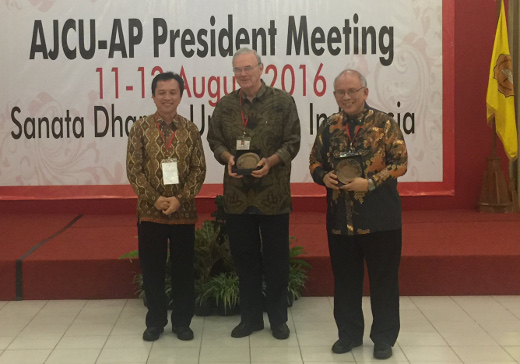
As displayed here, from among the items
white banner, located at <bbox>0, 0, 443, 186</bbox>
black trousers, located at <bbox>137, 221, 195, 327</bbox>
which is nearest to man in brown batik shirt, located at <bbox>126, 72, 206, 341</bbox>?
black trousers, located at <bbox>137, 221, 195, 327</bbox>

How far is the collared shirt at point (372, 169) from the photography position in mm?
2979

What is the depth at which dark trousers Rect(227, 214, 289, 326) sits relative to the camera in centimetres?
337

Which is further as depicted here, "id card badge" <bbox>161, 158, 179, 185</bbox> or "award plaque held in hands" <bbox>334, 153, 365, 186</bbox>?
→ "id card badge" <bbox>161, 158, 179, 185</bbox>

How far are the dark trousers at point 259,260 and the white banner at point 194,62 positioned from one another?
2381mm

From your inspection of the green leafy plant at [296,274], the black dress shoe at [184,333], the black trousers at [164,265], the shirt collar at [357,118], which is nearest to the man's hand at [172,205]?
the black trousers at [164,265]

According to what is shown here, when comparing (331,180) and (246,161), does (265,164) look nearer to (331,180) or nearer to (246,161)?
(246,161)

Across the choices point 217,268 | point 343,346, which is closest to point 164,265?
point 217,268

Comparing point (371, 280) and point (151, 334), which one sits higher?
point (371, 280)

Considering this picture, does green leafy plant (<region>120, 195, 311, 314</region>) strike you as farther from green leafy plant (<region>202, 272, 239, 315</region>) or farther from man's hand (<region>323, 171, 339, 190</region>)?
man's hand (<region>323, 171, 339, 190</region>)

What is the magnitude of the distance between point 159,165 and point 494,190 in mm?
3421

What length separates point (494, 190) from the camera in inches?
224

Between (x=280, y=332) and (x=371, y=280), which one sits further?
(x=280, y=332)

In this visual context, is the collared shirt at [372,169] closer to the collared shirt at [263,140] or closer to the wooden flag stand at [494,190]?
the collared shirt at [263,140]

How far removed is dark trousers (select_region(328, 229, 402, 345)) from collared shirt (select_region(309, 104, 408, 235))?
0.29ft
